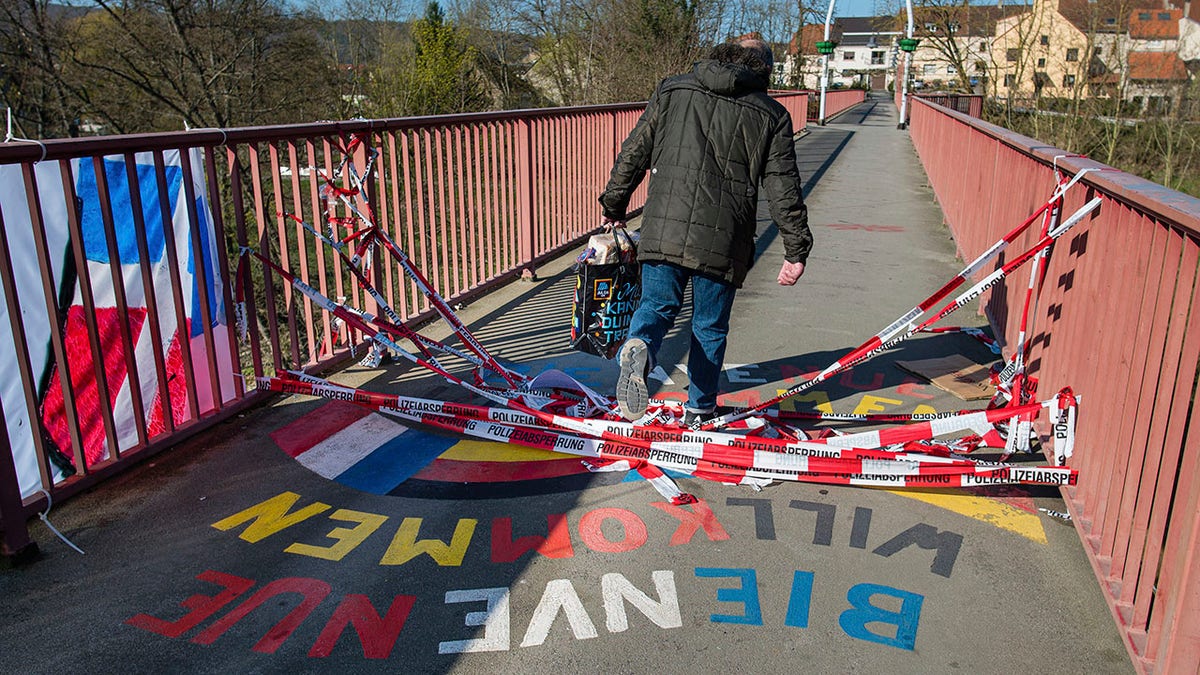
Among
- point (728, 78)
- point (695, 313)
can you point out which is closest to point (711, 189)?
point (728, 78)

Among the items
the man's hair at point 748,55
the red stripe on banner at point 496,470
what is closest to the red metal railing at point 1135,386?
the man's hair at point 748,55

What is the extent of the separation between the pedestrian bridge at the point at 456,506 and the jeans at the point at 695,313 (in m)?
0.71

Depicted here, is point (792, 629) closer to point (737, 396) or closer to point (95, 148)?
point (737, 396)

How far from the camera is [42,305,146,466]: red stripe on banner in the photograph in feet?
13.2

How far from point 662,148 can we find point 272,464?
241 cm

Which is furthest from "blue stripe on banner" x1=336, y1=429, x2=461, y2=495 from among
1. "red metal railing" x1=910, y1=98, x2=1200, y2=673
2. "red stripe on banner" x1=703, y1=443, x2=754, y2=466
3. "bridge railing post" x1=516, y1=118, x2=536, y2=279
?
"bridge railing post" x1=516, y1=118, x2=536, y2=279

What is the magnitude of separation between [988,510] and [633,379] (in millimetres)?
1650

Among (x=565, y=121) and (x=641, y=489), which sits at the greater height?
(x=565, y=121)

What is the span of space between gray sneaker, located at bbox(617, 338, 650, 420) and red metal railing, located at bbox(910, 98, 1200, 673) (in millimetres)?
1851

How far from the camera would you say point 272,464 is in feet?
14.3

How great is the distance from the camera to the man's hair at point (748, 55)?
4.32 meters

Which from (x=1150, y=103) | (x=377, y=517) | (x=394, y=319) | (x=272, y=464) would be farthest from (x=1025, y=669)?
(x=1150, y=103)

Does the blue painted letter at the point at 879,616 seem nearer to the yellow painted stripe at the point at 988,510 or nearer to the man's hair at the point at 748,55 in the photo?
the yellow painted stripe at the point at 988,510

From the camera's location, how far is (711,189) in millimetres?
4309
